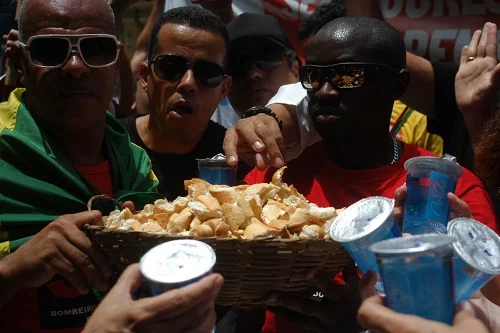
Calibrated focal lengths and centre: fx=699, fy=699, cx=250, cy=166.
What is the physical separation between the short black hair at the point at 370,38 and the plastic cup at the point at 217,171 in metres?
0.61

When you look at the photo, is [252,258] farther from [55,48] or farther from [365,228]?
[55,48]

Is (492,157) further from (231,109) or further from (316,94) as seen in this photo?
(231,109)

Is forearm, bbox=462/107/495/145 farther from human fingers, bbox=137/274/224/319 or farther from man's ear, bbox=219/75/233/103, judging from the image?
human fingers, bbox=137/274/224/319

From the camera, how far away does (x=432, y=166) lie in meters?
1.83

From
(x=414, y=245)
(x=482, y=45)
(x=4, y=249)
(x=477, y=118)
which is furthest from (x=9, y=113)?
(x=482, y=45)

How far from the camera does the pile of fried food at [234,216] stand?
5.72 ft

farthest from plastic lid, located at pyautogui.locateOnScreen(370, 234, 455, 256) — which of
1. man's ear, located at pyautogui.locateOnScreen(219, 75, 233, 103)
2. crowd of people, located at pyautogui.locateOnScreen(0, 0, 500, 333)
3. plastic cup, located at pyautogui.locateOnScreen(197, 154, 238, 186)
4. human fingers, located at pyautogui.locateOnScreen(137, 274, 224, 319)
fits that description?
man's ear, located at pyautogui.locateOnScreen(219, 75, 233, 103)

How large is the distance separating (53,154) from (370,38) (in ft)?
3.88

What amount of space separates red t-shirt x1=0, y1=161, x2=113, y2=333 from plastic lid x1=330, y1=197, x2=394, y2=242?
0.97 meters

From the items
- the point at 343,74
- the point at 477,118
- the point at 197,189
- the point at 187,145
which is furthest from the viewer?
the point at 187,145

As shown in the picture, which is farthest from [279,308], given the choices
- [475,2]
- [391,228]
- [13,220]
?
[475,2]

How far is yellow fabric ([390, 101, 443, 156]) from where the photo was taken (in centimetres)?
375

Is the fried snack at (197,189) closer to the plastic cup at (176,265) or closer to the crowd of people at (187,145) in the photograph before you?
the crowd of people at (187,145)

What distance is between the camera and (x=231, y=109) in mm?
4137
